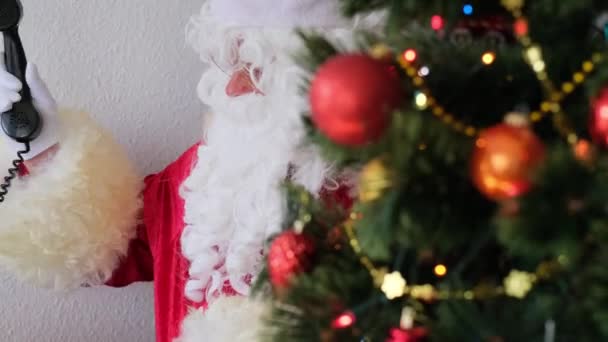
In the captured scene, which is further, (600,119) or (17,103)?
(17,103)

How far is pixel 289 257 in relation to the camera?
0.49 meters

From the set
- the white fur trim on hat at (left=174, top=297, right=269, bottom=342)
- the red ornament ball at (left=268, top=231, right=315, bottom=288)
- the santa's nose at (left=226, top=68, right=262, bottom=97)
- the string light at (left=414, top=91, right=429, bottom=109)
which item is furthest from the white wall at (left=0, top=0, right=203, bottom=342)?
the string light at (left=414, top=91, right=429, bottom=109)

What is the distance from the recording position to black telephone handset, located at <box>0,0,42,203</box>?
86 centimetres

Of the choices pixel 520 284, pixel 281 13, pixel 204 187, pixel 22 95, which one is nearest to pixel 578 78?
pixel 520 284

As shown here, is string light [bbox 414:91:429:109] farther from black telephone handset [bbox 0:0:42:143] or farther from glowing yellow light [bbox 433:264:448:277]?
black telephone handset [bbox 0:0:42:143]

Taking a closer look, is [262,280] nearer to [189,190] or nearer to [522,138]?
[522,138]

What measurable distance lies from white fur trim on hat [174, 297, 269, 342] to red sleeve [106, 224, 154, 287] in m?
0.20

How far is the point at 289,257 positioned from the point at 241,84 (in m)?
0.42

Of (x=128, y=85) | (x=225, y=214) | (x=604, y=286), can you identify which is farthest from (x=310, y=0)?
(x=604, y=286)

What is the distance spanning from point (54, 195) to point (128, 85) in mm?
253

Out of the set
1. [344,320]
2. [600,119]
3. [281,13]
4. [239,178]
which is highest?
[281,13]

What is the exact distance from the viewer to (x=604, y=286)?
37cm

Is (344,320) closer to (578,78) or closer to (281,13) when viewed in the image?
(578,78)

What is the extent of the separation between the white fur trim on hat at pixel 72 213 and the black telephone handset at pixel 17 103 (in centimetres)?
3
